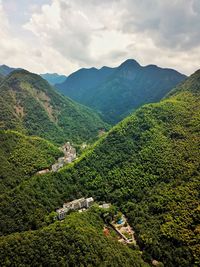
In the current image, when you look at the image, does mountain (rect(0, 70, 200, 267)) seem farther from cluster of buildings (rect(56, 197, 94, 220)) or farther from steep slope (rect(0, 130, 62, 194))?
steep slope (rect(0, 130, 62, 194))

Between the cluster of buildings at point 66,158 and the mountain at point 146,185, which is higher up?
the cluster of buildings at point 66,158

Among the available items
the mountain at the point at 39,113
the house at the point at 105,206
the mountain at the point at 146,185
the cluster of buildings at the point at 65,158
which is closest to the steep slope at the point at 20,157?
the cluster of buildings at the point at 65,158

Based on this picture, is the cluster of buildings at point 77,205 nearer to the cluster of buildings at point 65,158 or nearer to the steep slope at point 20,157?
the steep slope at point 20,157

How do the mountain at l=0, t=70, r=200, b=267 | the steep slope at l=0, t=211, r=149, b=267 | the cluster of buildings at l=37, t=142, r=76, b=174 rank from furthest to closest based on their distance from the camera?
the cluster of buildings at l=37, t=142, r=76, b=174
the mountain at l=0, t=70, r=200, b=267
the steep slope at l=0, t=211, r=149, b=267

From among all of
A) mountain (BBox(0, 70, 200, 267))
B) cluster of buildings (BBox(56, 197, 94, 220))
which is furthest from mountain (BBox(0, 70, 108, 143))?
cluster of buildings (BBox(56, 197, 94, 220))

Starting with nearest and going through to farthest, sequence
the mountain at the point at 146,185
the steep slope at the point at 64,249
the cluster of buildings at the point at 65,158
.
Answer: the steep slope at the point at 64,249 < the mountain at the point at 146,185 < the cluster of buildings at the point at 65,158

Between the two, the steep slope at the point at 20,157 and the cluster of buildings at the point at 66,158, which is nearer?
the steep slope at the point at 20,157

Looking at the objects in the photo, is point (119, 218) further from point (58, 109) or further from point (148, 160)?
point (58, 109)
